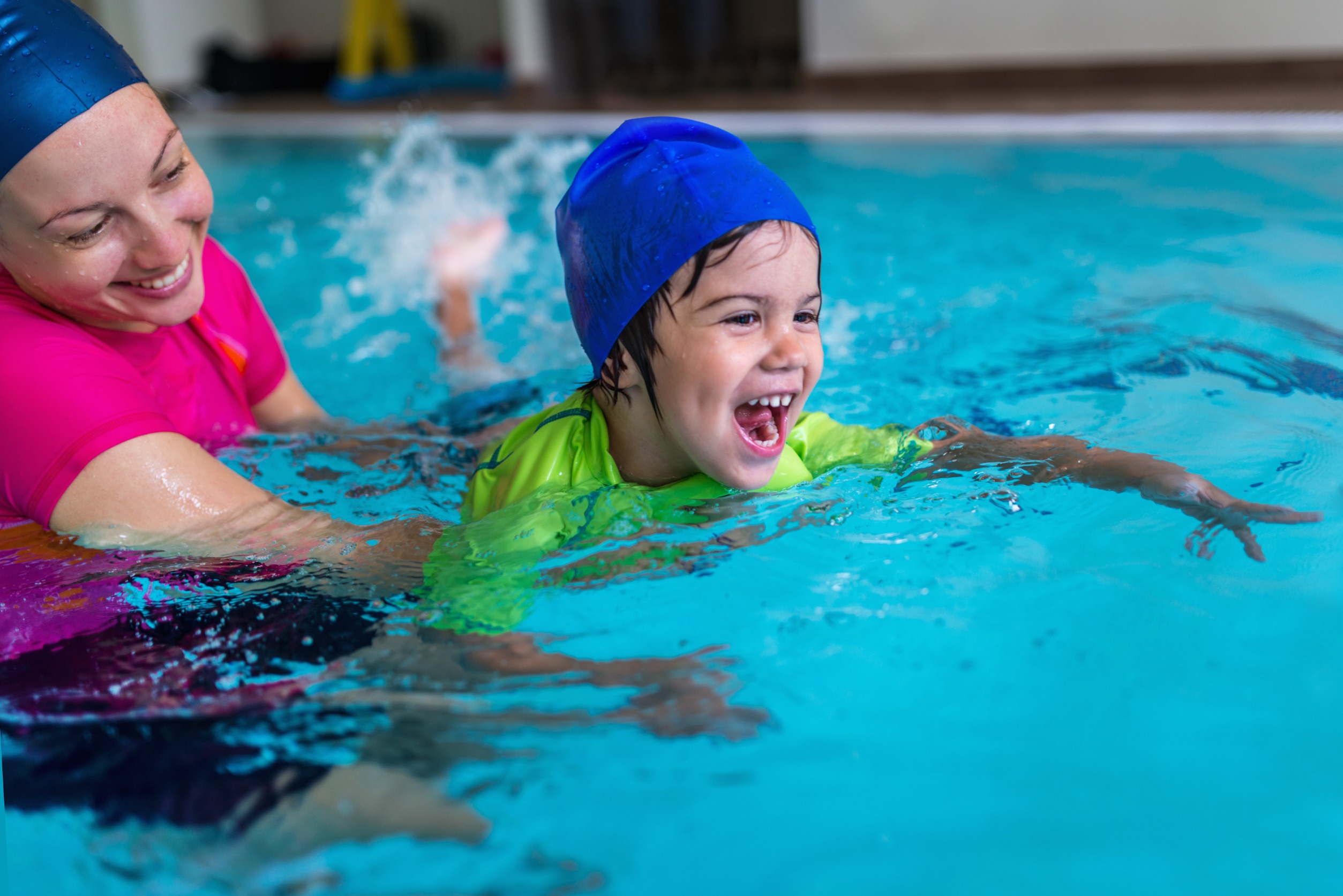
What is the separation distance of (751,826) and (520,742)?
0.36 metres

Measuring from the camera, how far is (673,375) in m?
1.92

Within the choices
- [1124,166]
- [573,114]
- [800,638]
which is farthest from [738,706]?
[573,114]

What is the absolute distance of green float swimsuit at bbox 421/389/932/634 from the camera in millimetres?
1924

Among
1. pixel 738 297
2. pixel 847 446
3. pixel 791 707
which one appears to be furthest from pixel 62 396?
pixel 847 446

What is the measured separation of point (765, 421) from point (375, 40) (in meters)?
13.6

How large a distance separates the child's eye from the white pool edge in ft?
11.1

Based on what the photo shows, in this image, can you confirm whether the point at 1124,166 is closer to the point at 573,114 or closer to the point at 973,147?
the point at 973,147

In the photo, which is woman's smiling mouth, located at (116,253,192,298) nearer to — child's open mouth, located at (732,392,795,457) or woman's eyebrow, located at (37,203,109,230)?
woman's eyebrow, located at (37,203,109,230)

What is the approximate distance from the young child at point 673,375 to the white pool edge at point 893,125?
10.7ft

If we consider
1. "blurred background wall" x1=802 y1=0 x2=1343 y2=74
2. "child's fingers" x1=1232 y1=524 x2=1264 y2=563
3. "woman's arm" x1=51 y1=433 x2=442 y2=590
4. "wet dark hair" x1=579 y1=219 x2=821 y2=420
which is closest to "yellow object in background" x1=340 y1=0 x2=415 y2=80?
"blurred background wall" x1=802 y1=0 x2=1343 y2=74

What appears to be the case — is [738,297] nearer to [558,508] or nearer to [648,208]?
[648,208]

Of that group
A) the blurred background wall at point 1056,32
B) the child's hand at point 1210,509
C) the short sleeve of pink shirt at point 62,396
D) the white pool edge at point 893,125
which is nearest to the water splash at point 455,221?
the white pool edge at point 893,125

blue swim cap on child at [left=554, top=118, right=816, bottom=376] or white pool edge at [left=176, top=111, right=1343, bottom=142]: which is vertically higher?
blue swim cap on child at [left=554, top=118, right=816, bottom=376]

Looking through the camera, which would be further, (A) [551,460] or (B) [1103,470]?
(B) [1103,470]
